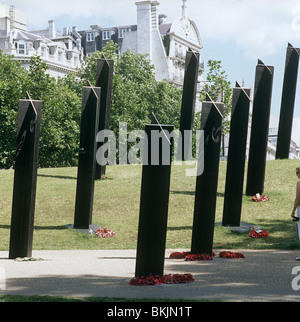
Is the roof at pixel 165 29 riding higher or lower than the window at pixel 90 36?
higher

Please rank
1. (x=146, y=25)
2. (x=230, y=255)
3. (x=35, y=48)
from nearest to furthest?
(x=230, y=255)
(x=35, y=48)
(x=146, y=25)

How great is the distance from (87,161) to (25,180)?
4.86 metres

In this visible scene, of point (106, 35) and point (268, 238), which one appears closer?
point (268, 238)

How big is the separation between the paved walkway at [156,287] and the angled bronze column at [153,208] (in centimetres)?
62

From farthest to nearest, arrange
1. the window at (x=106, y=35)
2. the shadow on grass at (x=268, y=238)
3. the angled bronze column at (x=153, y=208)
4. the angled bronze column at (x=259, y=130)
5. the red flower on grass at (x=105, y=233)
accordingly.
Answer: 1. the window at (x=106, y=35)
2. the angled bronze column at (x=259, y=130)
3. the red flower on grass at (x=105, y=233)
4. the shadow on grass at (x=268, y=238)
5. the angled bronze column at (x=153, y=208)

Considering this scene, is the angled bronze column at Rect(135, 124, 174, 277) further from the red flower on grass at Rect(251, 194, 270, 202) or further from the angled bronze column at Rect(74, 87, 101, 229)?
the red flower on grass at Rect(251, 194, 270, 202)

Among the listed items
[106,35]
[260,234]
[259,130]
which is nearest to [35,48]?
[106,35]

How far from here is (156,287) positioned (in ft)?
33.0

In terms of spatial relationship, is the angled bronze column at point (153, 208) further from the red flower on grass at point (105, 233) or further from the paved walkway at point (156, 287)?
the red flower on grass at point (105, 233)

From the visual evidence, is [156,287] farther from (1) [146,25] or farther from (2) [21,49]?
(1) [146,25]

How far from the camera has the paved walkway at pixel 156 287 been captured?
9.12 m
